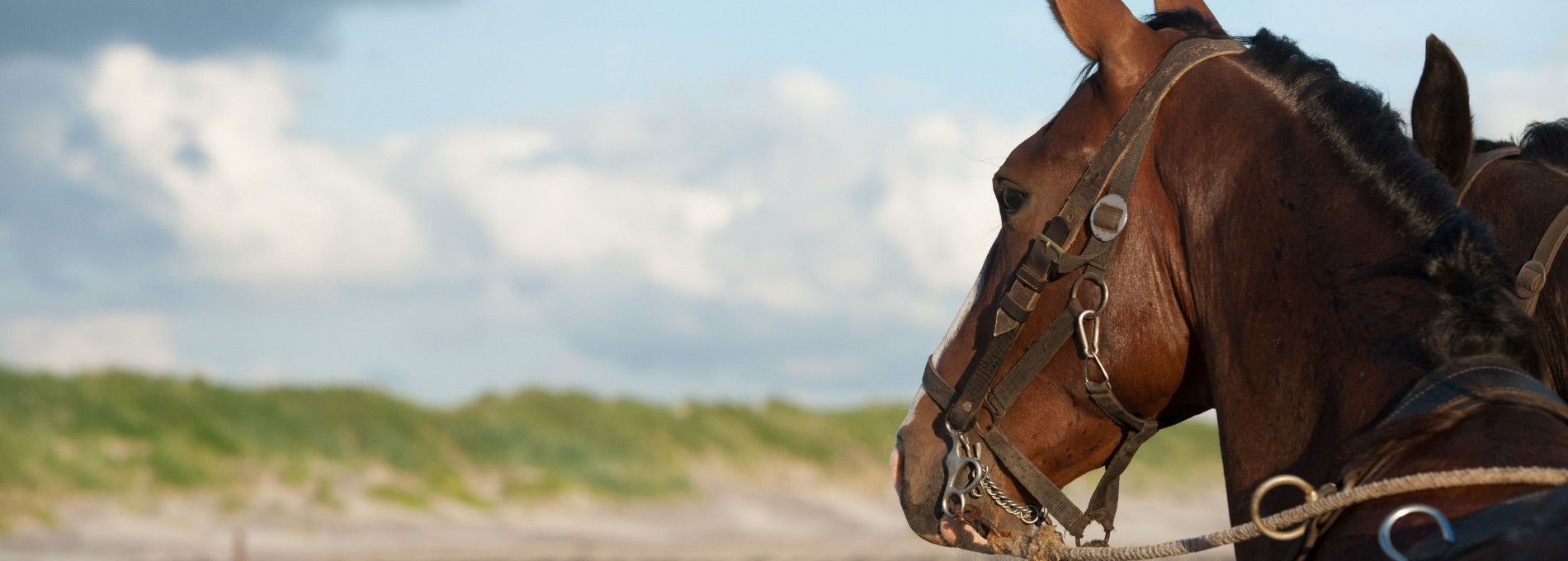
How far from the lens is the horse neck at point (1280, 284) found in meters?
2.43

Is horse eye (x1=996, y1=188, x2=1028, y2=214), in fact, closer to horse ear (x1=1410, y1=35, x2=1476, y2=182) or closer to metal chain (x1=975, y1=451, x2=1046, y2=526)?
metal chain (x1=975, y1=451, x2=1046, y2=526)

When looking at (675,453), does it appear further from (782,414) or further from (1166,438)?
(1166,438)

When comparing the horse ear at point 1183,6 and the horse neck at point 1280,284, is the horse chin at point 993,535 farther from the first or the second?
the horse ear at point 1183,6

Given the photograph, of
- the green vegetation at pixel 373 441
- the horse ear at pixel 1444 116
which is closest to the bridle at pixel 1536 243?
the horse ear at pixel 1444 116

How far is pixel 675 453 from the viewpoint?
2066cm

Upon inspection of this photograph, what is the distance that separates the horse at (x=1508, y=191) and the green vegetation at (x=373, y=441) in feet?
41.3

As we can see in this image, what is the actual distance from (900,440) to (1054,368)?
0.42 m

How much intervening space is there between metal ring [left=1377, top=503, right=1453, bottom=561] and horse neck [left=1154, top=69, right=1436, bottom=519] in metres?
0.28

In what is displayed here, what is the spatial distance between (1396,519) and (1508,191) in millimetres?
2319

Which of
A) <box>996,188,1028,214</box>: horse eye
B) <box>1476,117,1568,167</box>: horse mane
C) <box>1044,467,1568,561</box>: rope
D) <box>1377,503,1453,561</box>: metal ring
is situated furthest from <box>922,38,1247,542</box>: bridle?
<box>1476,117,1568,167</box>: horse mane

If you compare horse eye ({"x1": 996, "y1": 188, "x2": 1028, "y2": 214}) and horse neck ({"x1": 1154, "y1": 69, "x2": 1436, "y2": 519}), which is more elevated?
horse eye ({"x1": 996, "y1": 188, "x2": 1028, "y2": 214})

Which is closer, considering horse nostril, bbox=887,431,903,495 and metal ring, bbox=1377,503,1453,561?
metal ring, bbox=1377,503,1453,561

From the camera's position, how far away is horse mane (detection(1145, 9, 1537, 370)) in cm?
233

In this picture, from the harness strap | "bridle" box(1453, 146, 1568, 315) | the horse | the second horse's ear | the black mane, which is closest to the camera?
the harness strap
